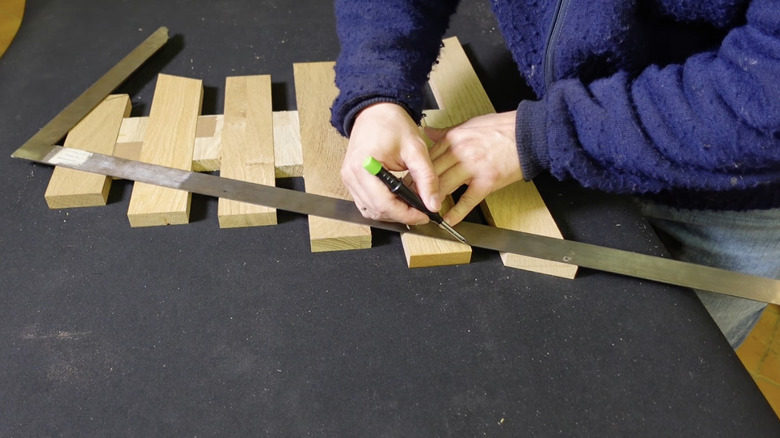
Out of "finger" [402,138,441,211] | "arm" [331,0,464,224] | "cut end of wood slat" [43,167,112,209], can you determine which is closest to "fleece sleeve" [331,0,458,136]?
"arm" [331,0,464,224]

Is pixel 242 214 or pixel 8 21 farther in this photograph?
pixel 8 21

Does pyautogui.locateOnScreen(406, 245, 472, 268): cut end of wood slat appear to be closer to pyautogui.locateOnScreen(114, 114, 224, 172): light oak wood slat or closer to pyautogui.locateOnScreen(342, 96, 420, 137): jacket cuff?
pyautogui.locateOnScreen(342, 96, 420, 137): jacket cuff

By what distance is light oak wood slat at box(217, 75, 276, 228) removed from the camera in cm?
94

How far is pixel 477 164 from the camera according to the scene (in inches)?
36.7

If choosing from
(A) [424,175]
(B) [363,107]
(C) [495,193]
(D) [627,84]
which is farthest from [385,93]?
(D) [627,84]

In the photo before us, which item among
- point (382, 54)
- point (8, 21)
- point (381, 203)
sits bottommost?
point (8, 21)

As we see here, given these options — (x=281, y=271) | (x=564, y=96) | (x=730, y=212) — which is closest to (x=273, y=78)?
(x=281, y=271)

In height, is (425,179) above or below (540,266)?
above

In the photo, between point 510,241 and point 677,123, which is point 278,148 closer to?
point 510,241

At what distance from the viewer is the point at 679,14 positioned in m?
0.89

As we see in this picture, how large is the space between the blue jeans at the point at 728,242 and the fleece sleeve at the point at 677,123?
0.19 metres

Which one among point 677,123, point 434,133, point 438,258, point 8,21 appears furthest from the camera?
point 8,21

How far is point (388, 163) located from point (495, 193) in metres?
0.22

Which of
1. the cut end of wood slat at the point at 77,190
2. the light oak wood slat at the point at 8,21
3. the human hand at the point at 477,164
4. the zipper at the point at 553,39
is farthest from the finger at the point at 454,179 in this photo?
the light oak wood slat at the point at 8,21
